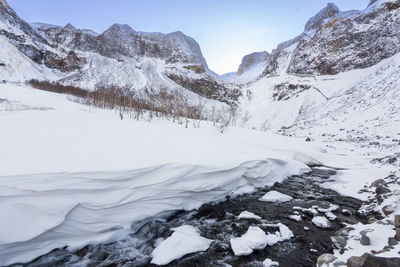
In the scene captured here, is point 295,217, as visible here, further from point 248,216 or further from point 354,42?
point 354,42

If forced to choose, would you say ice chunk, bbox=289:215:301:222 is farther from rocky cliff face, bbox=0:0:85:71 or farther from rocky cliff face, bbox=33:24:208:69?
rocky cliff face, bbox=33:24:208:69

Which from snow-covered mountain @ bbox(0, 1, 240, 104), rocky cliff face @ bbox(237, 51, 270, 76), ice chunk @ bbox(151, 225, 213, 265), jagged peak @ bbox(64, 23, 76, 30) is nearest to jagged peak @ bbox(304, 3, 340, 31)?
rocky cliff face @ bbox(237, 51, 270, 76)

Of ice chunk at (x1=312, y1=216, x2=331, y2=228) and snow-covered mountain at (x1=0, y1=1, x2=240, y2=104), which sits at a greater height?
snow-covered mountain at (x1=0, y1=1, x2=240, y2=104)

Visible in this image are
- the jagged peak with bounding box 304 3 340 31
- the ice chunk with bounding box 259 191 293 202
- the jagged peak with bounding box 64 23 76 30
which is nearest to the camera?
the ice chunk with bounding box 259 191 293 202

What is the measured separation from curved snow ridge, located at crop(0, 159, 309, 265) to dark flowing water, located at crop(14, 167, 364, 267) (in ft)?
0.67

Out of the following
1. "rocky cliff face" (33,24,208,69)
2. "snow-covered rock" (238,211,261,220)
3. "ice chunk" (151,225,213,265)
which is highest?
"rocky cliff face" (33,24,208,69)

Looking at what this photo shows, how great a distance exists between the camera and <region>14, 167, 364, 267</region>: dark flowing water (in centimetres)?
304

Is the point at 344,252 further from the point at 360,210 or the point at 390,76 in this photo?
the point at 390,76

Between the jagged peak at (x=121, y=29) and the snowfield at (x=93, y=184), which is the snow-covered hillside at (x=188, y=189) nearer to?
the snowfield at (x=93, y=184)

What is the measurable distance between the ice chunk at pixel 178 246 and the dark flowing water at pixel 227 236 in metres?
0.10

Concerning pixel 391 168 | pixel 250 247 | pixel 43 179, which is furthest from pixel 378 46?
pixel 43 179

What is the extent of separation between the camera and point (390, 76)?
59.5 feet

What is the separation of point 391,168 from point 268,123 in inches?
793

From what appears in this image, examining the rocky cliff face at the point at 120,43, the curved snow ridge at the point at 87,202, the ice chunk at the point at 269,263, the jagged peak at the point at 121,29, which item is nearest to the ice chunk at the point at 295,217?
the ice chunk at the point at 269,263
